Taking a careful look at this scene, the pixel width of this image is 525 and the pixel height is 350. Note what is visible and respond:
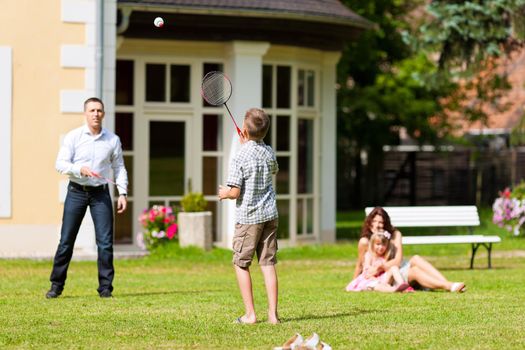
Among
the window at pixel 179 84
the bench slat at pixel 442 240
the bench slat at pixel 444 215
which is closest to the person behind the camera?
the bench slat at pixel 442 240

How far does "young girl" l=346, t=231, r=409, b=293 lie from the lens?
13.6m

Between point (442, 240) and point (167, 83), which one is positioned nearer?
point (442, 240)

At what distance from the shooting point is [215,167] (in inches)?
812

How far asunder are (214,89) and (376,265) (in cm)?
362

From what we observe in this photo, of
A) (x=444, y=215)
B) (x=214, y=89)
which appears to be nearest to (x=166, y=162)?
(x=444, y=215)

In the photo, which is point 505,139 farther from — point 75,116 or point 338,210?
point 75,116

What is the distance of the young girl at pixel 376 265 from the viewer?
13.6 m

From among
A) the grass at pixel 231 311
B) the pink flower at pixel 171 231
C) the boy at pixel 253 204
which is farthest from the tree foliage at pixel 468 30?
the boy at pixel 253 204

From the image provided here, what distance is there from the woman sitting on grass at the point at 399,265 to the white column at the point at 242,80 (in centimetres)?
640

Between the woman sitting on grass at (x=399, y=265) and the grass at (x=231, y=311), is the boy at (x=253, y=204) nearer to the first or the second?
the grass at (x=231, y=311)

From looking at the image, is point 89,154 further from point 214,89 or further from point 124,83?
point 124,83

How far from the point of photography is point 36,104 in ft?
59.3

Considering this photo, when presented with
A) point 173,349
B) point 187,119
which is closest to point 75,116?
point 187,119

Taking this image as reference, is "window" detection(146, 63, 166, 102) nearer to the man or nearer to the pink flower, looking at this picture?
the pink flower
